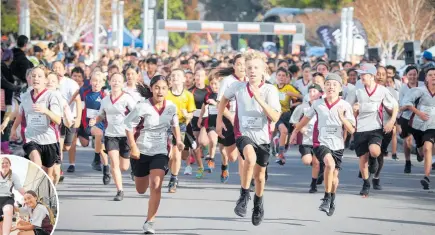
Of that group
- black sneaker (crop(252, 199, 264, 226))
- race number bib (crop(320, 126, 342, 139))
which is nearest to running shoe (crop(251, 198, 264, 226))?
black sneaker (crop(252, 199, 264, 226))

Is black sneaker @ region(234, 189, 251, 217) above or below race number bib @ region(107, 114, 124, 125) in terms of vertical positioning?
below

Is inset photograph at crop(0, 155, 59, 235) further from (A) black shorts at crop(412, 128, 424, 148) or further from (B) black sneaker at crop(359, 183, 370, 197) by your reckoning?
(A) black shorts at crop(412, 128, 424, 148)

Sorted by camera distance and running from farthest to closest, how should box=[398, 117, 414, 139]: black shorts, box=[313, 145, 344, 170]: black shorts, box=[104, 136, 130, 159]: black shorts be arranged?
box=[398, 117, 414, 139]: black shorts → box=[104, 136, 130, 159]: black shorts → box=[313, 145, 344, 170]: black shorts

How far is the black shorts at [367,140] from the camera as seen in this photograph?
55.7ft

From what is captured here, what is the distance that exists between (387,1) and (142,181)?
54.9 meters

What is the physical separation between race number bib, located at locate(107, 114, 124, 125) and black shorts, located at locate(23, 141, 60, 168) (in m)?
1.91

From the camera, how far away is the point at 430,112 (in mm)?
18188

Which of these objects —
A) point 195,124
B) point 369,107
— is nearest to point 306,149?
point 369,107

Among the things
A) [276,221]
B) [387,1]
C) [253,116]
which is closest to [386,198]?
[276,221]

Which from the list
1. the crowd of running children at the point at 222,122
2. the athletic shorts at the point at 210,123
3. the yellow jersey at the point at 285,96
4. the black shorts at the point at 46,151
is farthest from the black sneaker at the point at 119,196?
the yellow jersey at the point at 285,96

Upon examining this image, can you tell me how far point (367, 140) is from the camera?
1698 cm

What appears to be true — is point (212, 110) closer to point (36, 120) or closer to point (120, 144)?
point (120, 144)

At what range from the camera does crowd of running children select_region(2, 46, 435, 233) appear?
12727mm

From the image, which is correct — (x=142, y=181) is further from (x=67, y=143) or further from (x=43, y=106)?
(x=67, y=143)
